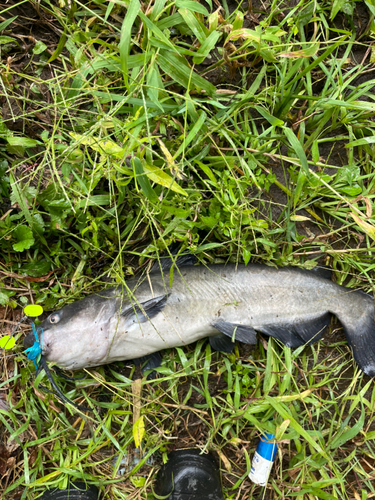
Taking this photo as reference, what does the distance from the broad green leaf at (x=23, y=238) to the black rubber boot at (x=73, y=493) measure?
180 cm

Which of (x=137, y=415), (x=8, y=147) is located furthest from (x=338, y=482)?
(x=8, y=147)

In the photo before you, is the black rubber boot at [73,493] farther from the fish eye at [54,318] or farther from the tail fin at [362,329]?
the tail fin at [362,329]

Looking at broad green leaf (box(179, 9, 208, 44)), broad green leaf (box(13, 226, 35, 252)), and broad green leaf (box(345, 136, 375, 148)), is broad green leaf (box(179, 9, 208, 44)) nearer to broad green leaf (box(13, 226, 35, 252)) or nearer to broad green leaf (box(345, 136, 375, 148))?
broad green leaf (box(345, 136, 375, 148))

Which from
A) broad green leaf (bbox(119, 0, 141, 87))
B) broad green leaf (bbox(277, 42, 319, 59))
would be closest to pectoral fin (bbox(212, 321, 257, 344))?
broad green leaf (bbox(119, 0, 141, 87))

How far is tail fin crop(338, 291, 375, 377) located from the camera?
8.85ft

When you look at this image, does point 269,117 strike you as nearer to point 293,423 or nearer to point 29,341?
point 293,423

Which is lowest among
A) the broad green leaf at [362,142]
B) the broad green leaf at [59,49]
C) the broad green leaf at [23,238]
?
the broad green leaf at [23,238]

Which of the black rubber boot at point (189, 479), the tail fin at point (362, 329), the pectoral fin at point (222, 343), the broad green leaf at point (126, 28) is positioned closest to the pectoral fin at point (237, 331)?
the pectoral fin at point (222, 343)

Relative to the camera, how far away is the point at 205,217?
2.44 meters

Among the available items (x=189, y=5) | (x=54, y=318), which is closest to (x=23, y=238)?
(x=54, y=318)

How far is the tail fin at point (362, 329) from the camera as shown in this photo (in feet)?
8.85

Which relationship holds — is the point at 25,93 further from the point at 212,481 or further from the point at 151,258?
the point at 212,481

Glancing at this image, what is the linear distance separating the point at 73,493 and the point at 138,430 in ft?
2.42

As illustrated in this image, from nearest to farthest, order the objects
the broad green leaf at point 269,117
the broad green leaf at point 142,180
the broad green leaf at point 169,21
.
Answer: the broad green leaf at point 142,180 → the broad green leaf at point 169,21 → the broad green leaf at point 269,117
